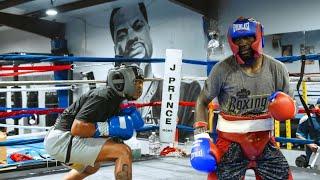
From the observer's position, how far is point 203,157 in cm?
162

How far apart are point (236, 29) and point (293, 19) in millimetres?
4300

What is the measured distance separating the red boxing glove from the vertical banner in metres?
1.65

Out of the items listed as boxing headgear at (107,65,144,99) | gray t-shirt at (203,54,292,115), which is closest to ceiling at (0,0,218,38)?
boxing headgear at (107,65,144,99)

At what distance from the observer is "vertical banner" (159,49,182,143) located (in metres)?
3.23

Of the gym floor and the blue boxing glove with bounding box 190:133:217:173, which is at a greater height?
the blue boxing glove with bounding box 190:133:217:173

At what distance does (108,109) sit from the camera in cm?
229

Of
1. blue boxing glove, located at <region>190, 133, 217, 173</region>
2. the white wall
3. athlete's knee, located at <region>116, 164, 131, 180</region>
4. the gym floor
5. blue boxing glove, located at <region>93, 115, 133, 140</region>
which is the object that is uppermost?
the white wall

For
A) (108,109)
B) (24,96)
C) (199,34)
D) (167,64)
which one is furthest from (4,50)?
(108,109)

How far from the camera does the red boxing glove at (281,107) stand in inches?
62.3

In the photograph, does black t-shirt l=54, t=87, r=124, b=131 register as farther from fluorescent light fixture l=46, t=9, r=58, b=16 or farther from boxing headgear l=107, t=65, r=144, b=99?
fluorescent light fixture l=46, t=9, r=58, b=16

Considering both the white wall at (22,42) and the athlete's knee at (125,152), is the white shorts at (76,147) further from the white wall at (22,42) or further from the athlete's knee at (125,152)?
the white wall at (22,42)

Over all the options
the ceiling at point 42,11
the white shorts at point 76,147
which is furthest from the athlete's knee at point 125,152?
the ceiling at point 42,11

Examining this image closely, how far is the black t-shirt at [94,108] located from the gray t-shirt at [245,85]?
0.67 meters

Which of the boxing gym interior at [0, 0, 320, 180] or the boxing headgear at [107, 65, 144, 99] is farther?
the boxing headgear at [107, 65, 144, 99]
